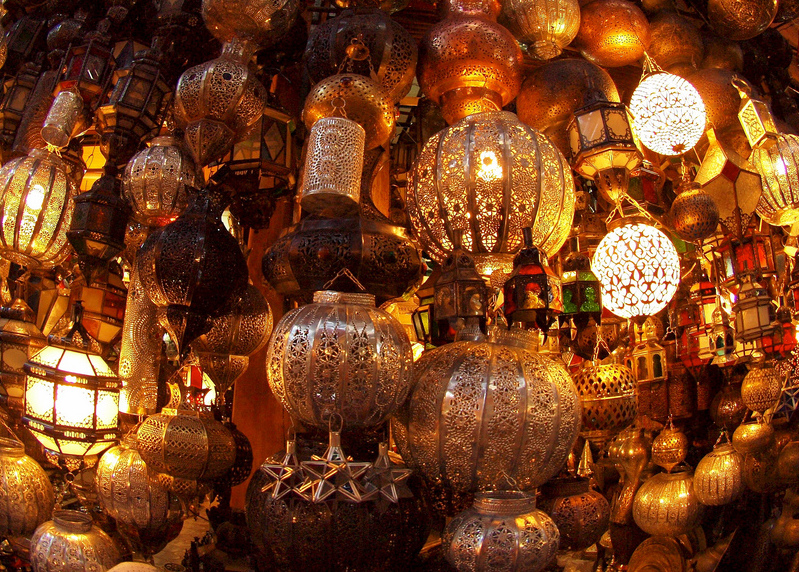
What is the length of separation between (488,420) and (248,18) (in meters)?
1.14

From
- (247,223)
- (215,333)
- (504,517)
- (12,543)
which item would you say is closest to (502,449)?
(504,517)

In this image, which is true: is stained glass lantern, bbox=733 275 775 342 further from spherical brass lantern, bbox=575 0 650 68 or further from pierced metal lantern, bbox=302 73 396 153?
pierced metal lantern, bbox=302 73 396 153

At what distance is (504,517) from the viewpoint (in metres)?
A: 1.07

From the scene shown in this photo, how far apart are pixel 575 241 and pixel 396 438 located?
2.75 ft

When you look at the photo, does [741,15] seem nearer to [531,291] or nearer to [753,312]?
[753,312]

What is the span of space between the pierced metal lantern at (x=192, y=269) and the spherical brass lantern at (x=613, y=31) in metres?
1.28

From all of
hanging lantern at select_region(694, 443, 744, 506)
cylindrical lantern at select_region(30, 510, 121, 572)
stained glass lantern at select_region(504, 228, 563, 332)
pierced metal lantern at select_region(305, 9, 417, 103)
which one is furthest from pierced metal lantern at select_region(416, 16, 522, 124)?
hanging lantern at select_region(694, 443, 744, 506)

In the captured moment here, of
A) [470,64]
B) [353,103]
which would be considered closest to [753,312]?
[470,64]

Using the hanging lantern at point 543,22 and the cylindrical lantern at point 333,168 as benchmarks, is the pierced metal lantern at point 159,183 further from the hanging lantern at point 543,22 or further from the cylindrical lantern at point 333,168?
the hanging lantern at point 543,22

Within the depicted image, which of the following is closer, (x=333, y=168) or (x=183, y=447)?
(x=333, y=168)

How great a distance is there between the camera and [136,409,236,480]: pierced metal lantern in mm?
1322

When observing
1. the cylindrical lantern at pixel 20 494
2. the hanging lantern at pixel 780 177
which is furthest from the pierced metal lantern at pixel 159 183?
the hanging lantern at pixel 780 177

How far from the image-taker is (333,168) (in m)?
1.15

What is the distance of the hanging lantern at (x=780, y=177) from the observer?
1829 mm
